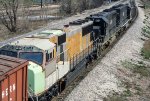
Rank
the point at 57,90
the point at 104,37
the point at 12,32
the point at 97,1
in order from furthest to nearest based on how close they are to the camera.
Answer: the point at 97,1 < the point at 12,32 < the point at 104,37 < the point at 57,90

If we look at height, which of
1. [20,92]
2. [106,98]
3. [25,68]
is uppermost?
[25,68]

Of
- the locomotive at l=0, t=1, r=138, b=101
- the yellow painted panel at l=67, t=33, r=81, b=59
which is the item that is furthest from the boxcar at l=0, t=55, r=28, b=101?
the yellow painted panel at l=67, t=33, r=81, b=59

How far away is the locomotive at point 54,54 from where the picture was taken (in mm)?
14648

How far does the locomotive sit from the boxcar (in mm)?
1250

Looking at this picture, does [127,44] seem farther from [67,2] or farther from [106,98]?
[67,2]

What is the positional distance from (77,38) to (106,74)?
357 centimetres

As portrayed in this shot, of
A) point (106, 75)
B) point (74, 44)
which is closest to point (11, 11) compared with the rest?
point (106, 75)

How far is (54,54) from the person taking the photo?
650 inches

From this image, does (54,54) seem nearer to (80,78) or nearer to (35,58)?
(35,58)

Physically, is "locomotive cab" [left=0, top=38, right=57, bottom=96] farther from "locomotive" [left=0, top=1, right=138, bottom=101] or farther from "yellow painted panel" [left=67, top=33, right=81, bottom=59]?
"yellow painted panel" [left=67, top=33, right=81, bottom=59]

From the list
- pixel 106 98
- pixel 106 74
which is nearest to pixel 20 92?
pixel 106 98

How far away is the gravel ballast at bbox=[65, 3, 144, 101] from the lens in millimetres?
18781

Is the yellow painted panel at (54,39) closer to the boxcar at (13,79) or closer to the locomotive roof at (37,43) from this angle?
the locomotive roof at (37,43)

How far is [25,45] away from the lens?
15109 mm
